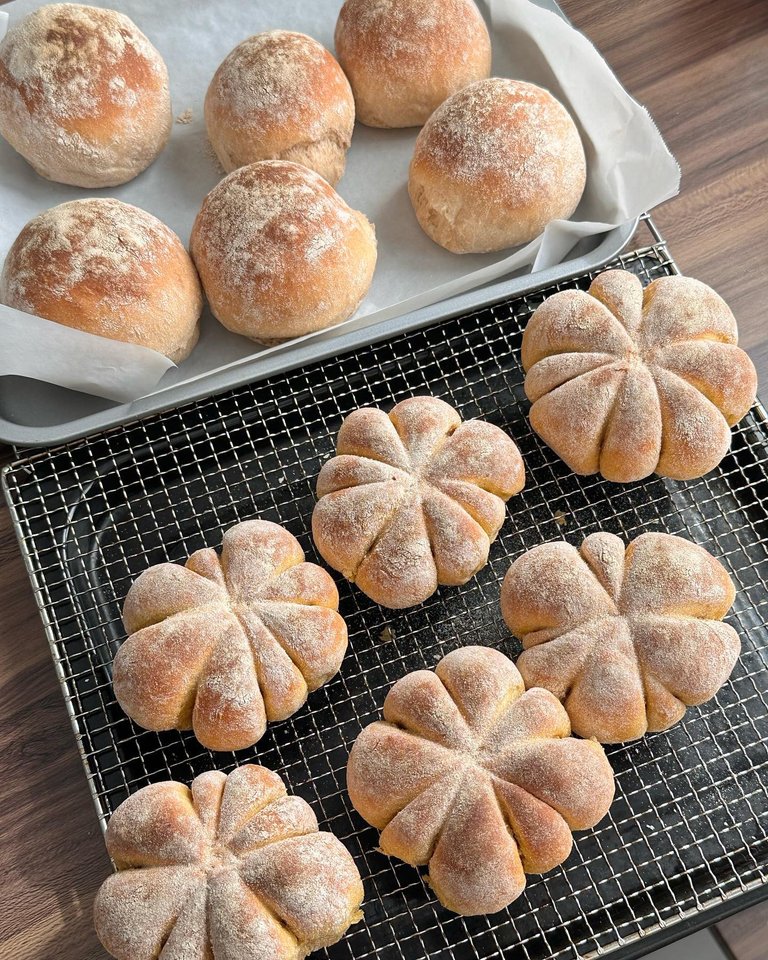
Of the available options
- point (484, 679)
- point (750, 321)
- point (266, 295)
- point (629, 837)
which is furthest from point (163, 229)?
point (629, 837)

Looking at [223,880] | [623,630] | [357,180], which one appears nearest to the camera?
[223,880]

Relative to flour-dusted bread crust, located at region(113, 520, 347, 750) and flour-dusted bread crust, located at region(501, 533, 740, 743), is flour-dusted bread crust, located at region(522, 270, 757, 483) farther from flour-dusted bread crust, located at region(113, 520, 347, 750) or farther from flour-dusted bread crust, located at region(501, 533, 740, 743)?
flour-dusted bread crust, located at region(113, 520, 347, 750)

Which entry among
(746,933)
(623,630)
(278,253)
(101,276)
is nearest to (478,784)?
(623,630)

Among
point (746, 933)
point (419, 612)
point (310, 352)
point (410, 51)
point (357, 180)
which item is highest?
point (410, 51)

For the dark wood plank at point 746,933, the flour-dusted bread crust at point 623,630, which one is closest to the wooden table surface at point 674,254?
the dark wood plank at point 746,933

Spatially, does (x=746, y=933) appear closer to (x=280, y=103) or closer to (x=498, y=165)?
(x=498, y=165)

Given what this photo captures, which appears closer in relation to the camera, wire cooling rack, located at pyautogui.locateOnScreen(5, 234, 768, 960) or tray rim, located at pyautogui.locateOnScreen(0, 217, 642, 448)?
wire cooling rack, located at pyautogui.locateOnScreen(5, 234, 768, 960)

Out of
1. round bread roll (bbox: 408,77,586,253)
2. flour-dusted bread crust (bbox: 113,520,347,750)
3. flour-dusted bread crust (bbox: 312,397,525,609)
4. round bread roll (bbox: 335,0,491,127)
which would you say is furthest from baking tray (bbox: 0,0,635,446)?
round bread roll (bbox: 335,0,491,127)

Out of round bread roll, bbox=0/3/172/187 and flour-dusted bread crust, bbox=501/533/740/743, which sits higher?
round bread roll, bbox=0/3/172/187
